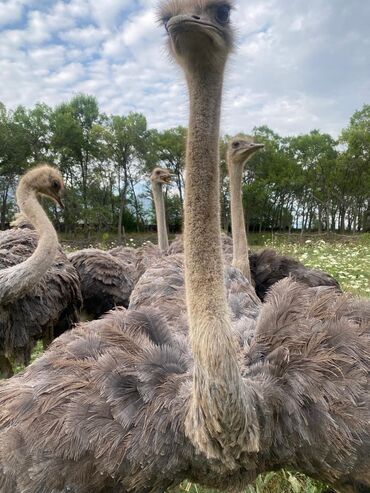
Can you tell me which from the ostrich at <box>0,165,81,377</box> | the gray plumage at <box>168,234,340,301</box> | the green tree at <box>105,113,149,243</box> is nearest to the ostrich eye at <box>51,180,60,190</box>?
the ostrich at <box>0,165,81,377</box>

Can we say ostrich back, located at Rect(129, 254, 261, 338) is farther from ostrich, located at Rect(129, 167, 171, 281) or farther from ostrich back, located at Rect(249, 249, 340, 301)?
ostrich back, located at Rect(249, 249, 340, 301)

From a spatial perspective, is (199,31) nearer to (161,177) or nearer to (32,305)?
(32,305)

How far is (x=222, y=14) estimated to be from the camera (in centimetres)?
182

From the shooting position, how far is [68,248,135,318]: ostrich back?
510 cm

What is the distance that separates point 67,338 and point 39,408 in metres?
0.49

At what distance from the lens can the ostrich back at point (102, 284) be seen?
16.7 ft

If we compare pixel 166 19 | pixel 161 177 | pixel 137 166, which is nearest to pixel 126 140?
pixel 137 166

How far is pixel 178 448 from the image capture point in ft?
5.97

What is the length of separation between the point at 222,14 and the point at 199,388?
1.25 m

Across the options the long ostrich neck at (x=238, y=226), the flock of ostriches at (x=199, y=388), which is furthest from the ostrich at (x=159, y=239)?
the flock of ostriches at (x=199, y=388)

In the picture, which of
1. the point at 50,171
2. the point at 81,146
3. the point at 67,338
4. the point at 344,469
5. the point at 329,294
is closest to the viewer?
the point at 344,469

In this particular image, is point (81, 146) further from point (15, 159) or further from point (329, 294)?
point (329, 294)

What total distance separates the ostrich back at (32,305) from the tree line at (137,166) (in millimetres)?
17649

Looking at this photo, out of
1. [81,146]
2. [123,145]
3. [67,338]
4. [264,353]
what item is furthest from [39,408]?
[81,146]
